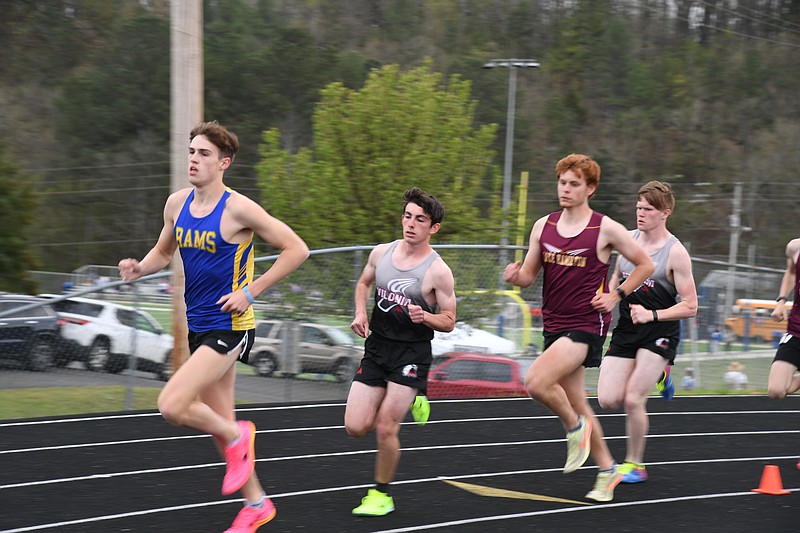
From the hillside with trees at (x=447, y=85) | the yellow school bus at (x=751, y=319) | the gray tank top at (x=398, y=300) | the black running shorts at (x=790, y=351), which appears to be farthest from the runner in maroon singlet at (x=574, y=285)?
the hillside with trees at (x=447, y=85)

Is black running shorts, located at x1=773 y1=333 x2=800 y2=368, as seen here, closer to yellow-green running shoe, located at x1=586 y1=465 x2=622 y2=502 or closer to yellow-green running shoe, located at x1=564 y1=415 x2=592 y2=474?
yellow-green running shoe, located at x1=586 y1=465 x2=622 y2=502

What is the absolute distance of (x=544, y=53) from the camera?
232 feet

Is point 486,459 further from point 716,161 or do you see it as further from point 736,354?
point 716,161

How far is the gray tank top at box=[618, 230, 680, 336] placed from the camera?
7.04m

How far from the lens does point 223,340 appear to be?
210 inches

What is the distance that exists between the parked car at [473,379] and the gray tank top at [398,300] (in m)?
6.04

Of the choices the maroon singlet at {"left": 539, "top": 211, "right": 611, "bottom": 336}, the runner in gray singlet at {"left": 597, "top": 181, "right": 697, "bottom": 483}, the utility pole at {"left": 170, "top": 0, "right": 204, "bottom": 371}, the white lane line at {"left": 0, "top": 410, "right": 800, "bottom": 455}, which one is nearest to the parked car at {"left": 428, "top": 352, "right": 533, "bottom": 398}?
the white lane line at {"left": 0, "top": 410, "right": 800, "bottom": 455}

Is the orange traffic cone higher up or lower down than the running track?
higher up

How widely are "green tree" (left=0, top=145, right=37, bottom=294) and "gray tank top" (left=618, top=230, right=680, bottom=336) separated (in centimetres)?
2680

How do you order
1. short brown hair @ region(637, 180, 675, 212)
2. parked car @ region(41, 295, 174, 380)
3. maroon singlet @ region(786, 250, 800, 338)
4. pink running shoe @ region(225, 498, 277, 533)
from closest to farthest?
pink running shoe @ region(225, 498, 277, 533) → short brown hair @ region(637, 180, 675, 212) → maroon singlet @ region(786, 250, 800, 338) → parked car @ region(41, 295, 174, 380)

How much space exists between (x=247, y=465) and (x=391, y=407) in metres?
0.99

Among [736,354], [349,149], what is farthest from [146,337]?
[349,149]

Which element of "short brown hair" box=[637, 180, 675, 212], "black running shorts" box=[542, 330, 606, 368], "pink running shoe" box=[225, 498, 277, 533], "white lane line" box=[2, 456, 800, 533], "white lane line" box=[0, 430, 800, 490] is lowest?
"white lane line" box=[0, 430, 800, 490]

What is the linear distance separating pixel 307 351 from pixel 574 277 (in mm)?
5541
